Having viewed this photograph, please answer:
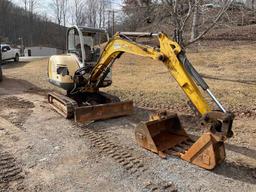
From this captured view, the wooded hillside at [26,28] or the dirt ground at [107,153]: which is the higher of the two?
the wooded hillside at [26,28]

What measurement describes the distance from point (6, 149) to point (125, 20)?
2150 cm

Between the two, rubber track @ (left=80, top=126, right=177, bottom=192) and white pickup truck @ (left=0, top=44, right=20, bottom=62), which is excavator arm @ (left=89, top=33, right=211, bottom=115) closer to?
rubber track @ (left=80, top=126, right=177, bottom=192)

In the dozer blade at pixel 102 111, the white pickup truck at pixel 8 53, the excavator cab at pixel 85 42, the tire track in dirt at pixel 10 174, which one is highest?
the excavator cab at pixel 85 42

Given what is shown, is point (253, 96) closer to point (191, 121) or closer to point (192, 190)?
point (191, 121)

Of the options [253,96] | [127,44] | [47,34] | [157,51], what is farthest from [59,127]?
[47,34]

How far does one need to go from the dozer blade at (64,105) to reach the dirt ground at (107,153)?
0.57ft

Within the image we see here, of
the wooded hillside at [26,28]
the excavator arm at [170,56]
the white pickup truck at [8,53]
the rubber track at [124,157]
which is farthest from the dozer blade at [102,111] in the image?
the wooded hillside at [26,28]

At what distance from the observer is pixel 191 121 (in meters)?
7.22

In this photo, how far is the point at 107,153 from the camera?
5.23 meters

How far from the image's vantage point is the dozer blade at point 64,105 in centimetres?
711

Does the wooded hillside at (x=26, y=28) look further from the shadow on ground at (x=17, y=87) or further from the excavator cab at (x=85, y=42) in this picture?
the excavator cab at (x=85, y=42)

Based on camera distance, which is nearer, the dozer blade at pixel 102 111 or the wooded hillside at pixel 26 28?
the dozer blade at pixel 102 111

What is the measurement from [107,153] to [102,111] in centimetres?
198

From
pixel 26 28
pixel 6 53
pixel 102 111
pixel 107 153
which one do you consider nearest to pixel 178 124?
pixel 107 153
